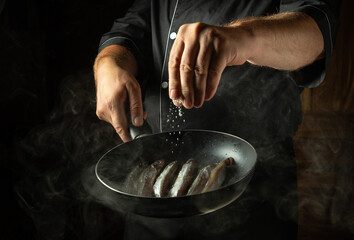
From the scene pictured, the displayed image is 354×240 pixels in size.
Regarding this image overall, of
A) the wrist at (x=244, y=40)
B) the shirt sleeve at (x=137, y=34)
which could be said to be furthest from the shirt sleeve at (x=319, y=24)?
the shirt sleeve at (x=137, y=34)

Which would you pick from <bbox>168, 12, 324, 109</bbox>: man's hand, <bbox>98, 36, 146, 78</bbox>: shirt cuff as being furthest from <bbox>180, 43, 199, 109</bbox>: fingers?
<bbox>98, 36, 146, 78</bbox>: shirt cuff

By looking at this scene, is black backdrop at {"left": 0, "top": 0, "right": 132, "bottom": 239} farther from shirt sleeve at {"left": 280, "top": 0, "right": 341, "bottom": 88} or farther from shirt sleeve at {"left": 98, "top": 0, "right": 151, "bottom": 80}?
shirt sleeve at {"left": 280, "top": 0, "right": 341, "bottom": 88}

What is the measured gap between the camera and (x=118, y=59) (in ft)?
4.11

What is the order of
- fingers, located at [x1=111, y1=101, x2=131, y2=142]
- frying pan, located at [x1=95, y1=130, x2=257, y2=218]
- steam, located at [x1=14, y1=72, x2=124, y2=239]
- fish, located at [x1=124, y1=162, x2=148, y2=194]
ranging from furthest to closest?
steam, located at [x1=14, y1=72, x2=124, y2=239], fingers, located at [x1=111, y1=101, x2=131, y2=142], fish, located at [x1=124, y1=162, x2=148, y2=194], frying pan, located at [x1=95, y1=130, x2=257, y2=218]

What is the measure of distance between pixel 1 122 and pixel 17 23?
0.58 m

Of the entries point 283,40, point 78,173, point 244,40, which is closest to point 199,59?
point 244,40

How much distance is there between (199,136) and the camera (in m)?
1.05

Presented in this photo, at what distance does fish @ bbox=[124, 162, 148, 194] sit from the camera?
0.90 meters

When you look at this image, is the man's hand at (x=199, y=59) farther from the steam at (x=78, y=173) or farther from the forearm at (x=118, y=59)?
the steam at (x=78, y=173)

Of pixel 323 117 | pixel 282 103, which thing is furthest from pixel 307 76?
pixel 323 117

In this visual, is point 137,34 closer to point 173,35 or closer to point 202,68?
point 173,35

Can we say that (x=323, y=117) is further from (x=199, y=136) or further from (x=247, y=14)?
(x=199, y=136)

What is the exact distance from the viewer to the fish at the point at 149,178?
901mm

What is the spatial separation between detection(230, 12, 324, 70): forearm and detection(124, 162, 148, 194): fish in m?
0.53
